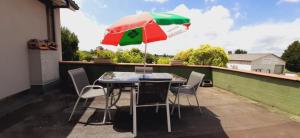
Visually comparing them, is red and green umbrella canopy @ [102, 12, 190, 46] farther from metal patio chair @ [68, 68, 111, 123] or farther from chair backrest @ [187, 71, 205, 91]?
chair backrest @ [187, 71, 205, 91]

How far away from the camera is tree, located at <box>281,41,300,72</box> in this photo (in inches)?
1739

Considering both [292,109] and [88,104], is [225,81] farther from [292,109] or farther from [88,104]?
[88,104]

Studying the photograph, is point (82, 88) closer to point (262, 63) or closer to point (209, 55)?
point (209, 55)

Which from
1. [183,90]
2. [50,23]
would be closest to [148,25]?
[183,90]

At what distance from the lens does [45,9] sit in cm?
639

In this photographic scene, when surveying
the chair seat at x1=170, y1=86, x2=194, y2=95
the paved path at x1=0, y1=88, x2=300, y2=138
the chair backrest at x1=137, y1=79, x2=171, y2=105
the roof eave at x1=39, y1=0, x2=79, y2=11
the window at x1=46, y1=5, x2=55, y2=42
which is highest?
the roof eave at x1=39, y1=0, x2=79, y2=11

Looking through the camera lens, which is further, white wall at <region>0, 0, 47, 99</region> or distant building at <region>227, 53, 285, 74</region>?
distant building at <region>227, 53, 285, 74</region>

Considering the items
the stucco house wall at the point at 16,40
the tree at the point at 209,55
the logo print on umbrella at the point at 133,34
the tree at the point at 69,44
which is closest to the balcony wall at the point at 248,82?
the stucco house wall at the point at 16,40

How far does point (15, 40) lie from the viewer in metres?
A: 4.64

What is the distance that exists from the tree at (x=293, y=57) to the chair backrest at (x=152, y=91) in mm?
53314

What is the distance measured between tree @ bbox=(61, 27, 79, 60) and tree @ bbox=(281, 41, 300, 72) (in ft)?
167

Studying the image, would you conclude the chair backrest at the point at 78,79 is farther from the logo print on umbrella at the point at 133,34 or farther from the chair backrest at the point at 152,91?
the logo print on umbrella at the point at 133,34

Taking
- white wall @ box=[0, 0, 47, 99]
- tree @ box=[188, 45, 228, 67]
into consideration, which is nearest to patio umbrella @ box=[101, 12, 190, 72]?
white wall @ box=[0, 0, 47, 99]

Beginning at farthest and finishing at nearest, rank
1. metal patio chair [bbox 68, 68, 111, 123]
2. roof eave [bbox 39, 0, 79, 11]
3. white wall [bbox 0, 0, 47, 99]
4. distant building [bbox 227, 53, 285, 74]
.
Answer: distant building [bbox 227, 53, 285, 74], roof eave [bbox 39, 0, 79, 11], white wall [bbox 0, 0, 47, 99], metal patio chair [bbox 68, 68, 111, 123]
